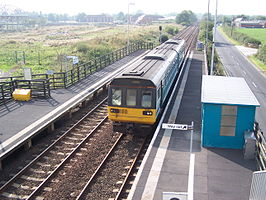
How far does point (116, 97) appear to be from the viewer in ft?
43.7

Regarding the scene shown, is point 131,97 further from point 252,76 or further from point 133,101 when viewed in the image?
point 252,76

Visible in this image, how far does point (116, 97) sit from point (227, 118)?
14.9ft

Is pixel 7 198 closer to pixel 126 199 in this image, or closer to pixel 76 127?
pixel 126 199

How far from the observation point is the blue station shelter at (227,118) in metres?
11.3

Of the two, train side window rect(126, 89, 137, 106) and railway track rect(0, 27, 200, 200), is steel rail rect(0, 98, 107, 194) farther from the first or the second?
train side window rect(126, 89, 137, 106)

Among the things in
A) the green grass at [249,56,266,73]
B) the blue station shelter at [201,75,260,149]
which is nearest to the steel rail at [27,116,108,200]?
the blue station shelter at [201,75,260,149]

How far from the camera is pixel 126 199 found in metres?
9.42

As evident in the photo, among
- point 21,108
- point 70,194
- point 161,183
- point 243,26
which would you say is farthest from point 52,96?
point 243,26

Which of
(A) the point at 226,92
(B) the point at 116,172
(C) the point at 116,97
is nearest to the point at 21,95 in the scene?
(C) the point at 116,97

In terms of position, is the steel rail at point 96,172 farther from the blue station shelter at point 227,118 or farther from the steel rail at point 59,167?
the blue station shelter at point 227,118

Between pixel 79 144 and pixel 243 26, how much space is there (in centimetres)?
14556

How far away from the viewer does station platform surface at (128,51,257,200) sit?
8977 mm

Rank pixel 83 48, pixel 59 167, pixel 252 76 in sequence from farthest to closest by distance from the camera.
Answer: pixel 83 48
pixel 252 76
pixel 59 167

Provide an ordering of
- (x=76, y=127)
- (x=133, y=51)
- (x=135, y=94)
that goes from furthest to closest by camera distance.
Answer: (x=133, y=51) → (x=76, y=127) → (x=135, y=94)
